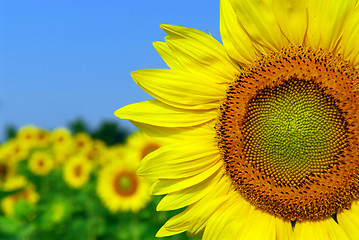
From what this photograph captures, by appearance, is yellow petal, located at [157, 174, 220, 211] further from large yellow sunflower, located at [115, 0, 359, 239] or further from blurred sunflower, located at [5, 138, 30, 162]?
blurred sunflower, located at [5, 138, 30, 162]

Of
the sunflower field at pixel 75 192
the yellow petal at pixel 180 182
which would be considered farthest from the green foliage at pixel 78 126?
the yellow petal at pixel 180 182

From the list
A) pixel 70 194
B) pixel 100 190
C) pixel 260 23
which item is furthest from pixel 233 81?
pixel 70 194

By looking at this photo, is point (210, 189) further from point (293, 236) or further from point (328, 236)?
point (328, 236)

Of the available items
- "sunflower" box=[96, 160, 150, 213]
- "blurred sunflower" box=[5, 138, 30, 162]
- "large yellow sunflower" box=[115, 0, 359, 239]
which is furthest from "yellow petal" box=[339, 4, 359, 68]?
"blurred sunflower" box=[5, 138, 30, 162]

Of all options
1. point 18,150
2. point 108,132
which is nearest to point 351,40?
point 18,150

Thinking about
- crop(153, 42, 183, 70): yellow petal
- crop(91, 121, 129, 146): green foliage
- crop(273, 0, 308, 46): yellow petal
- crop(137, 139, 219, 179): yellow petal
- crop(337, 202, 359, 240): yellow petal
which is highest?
crop(91, 121, 129, 146): green foliage

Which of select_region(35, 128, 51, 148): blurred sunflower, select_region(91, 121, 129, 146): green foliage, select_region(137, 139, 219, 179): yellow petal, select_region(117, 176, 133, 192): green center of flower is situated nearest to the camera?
select_region(137, 139, 219, 179): yellow petal
